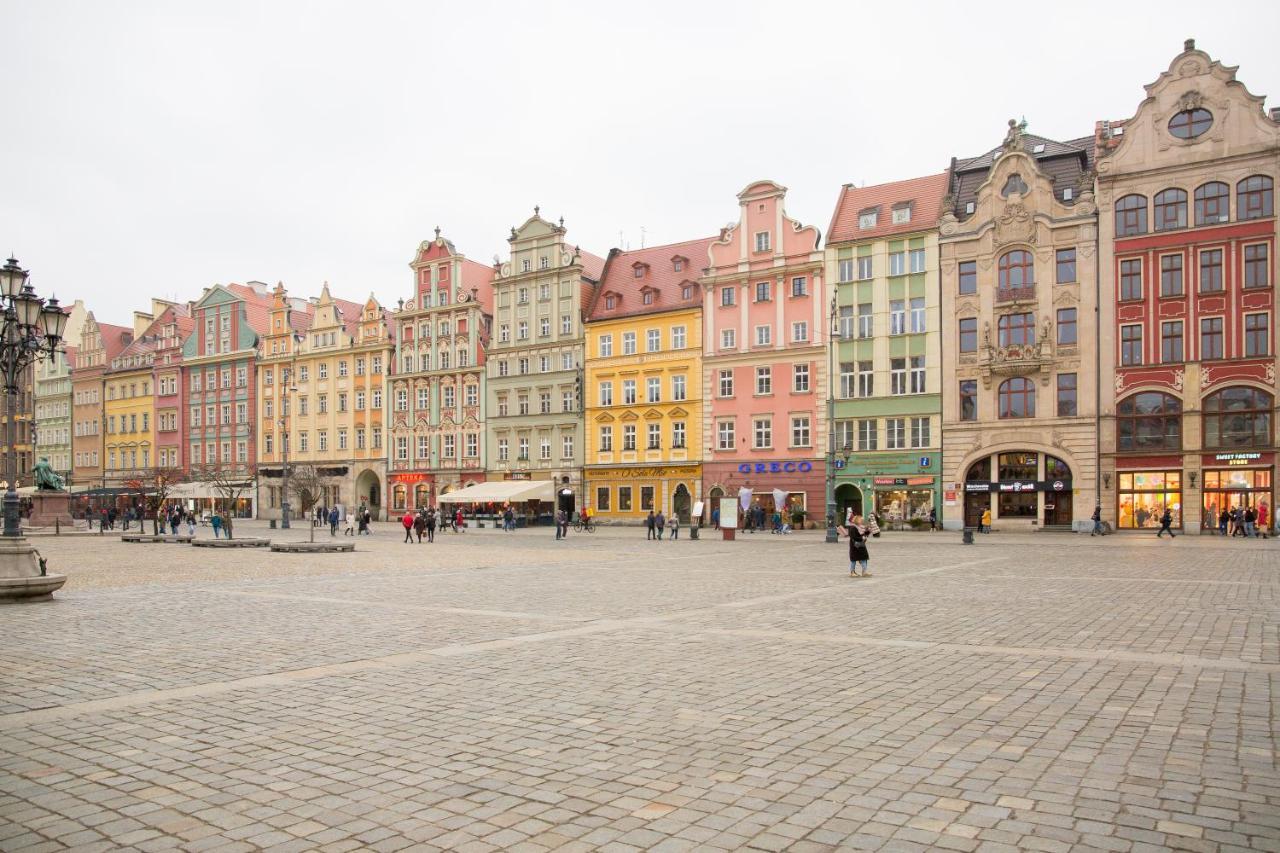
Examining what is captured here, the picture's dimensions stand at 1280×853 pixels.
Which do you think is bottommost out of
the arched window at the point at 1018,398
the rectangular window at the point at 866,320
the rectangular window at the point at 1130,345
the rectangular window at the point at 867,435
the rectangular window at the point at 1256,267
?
the rectangular window at the point at 867,435

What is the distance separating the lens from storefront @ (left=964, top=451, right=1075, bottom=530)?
4606cm

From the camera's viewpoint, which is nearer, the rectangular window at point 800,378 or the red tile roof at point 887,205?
the red tile roof at point 887,205

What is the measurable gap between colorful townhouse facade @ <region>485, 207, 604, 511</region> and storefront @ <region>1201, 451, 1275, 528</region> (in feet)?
118

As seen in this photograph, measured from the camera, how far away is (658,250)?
6347 centimetres

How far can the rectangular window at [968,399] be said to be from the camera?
48188 mm

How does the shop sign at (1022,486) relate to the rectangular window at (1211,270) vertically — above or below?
below

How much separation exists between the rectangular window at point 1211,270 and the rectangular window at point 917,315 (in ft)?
42.6

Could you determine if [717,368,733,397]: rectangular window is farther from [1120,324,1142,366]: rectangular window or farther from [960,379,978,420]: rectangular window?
[1120,324,1142,366]: rectangular window

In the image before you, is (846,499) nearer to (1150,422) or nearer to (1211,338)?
(1150,422)

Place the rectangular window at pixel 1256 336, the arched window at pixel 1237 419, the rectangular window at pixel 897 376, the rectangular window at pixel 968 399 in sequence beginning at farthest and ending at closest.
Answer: the rectangular window at pixel 897 376 < the rectangular window at pixel 968 399 < the rectangular window at pixel 1256 336 < the arched window at pixel 1237 419

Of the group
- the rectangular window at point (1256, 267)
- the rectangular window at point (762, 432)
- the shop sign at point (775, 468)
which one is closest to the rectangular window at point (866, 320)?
the rectangular window at point (762, 432)

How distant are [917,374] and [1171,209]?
14095 mm

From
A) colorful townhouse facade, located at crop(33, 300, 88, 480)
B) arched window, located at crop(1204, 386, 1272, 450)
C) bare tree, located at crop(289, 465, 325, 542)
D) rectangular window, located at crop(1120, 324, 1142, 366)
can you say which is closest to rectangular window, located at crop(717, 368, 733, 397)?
rectangular window, located at crop(1120, 324, 1142, 366)

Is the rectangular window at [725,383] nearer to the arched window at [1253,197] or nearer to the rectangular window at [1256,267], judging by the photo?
the rectangular window at [1256,267]
